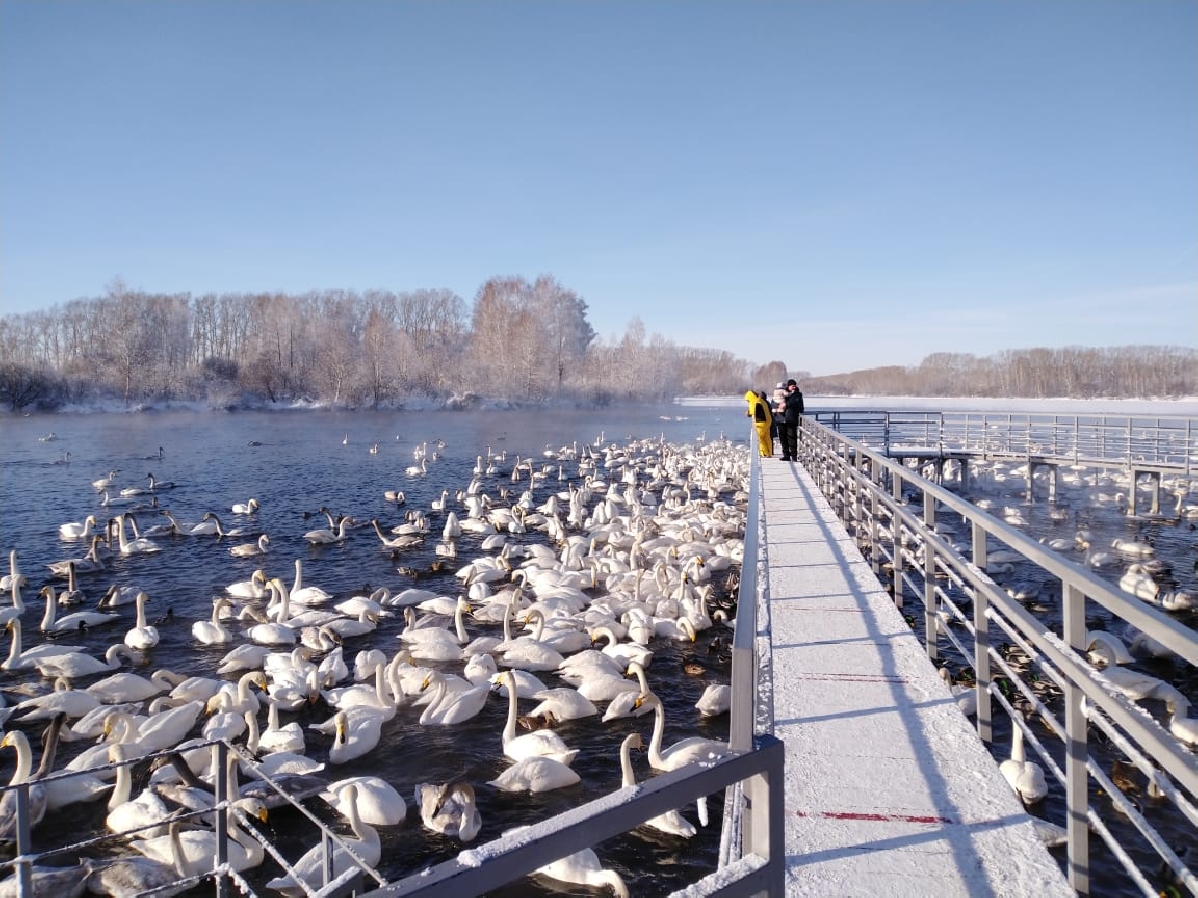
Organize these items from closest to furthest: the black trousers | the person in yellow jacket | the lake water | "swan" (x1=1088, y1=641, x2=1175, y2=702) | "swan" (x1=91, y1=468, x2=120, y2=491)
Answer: the lake water, "swan" (x1=1088, y1=641, x2=1175, y2=702), the person in yellow jacket, the black trousers, "swan" (x1=91, y1=468, x2=120, y2=491)

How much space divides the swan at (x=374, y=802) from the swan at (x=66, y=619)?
302 inches

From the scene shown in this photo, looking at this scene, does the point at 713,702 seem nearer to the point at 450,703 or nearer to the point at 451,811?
the point at 450,703

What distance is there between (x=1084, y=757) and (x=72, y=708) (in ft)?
30.6

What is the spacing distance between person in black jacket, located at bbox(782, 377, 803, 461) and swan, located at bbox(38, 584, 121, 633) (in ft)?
41.6

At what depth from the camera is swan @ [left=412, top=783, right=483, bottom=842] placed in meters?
6.06

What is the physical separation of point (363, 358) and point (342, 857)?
7501cm

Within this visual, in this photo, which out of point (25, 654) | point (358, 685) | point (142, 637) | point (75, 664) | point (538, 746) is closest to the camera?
point (538, 746)

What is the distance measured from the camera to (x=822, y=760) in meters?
3.63

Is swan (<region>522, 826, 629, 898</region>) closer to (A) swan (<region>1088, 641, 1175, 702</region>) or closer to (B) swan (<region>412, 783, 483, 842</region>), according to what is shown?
(B) swan (<region>412, 783, 483, 842</region>)

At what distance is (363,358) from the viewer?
250 ft

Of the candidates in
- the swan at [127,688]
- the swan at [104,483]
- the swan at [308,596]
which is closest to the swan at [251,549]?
the swan at [308,596]

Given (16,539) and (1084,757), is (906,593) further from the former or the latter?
(16,539)

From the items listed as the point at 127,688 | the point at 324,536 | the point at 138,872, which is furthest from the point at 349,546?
the point at 138,872

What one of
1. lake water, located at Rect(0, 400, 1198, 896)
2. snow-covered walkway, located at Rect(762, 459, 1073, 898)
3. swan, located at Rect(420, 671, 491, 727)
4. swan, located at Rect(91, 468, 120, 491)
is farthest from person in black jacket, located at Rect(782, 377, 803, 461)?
swan, located at Rect(91, 468, 120, 491)
